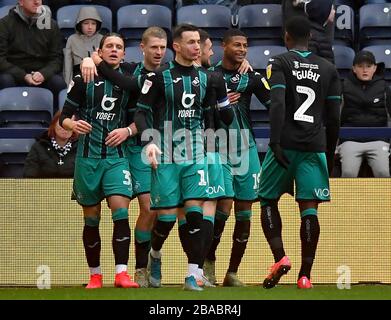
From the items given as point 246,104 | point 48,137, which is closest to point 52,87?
point 48,137

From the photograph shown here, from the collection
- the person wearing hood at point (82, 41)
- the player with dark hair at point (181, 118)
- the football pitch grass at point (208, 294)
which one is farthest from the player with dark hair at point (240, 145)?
the person wearing hood at point (82, 41)

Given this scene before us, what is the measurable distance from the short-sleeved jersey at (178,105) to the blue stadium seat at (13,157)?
2875 mm

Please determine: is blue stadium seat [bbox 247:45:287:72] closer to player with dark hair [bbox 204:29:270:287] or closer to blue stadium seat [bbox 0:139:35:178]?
player with dark hair [bbox 204:29:270:287]

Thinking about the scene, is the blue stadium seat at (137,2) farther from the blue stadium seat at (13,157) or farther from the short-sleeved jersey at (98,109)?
the short-sleeved jersey at (98,109)

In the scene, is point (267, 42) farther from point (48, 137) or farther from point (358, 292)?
point (358, 292)

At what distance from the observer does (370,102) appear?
1308cm

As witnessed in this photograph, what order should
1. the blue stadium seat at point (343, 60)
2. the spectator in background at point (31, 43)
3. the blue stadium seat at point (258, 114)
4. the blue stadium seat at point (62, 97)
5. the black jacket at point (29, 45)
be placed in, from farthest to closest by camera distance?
the blue stadium seat at point (343, 60) → the black jacket at point (29, 45) → the spectator in background at point (31, 43) → the blue stadium seat at point (258, 114) → the blue stadium seat at point (62, 97)

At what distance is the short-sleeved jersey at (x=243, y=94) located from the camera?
1150cm

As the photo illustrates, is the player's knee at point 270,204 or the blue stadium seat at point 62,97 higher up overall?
the blue stadium seat at point 62,97

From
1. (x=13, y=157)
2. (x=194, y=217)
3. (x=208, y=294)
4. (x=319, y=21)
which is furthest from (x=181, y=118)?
(x=319, y=21)

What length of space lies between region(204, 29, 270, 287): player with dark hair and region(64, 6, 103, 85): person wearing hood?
262cm

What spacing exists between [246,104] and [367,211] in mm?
1736

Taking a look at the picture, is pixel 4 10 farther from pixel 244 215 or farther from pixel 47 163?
pixel 244 215

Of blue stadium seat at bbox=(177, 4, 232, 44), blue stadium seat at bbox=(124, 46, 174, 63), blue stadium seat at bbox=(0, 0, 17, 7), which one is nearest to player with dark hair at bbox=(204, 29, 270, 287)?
blue stadium seat at bbox=(124, 46, 174, 63)
